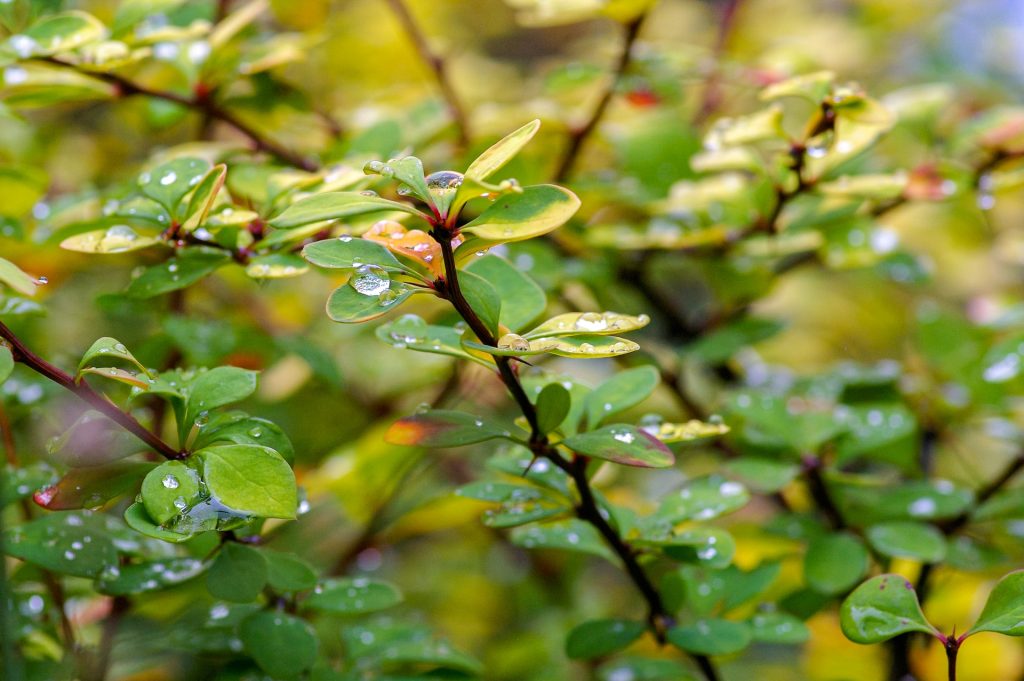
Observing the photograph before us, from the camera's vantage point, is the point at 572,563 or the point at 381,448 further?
the point at 572,563

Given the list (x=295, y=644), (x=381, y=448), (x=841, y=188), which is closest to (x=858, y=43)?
(x=841, y=188)

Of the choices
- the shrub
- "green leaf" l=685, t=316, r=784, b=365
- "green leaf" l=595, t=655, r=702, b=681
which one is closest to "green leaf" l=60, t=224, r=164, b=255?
the shrub

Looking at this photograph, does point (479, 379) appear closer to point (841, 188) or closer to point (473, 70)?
point (841, 188)

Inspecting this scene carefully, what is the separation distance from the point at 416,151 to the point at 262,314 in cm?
54

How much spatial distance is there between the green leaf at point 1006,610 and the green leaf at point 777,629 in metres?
0.19

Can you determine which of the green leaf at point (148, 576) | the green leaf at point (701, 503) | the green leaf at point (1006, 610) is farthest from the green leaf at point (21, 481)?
the green leaf at point (1006, 610)

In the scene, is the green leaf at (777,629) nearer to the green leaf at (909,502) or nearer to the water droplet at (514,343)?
the green leaf at (909,502)

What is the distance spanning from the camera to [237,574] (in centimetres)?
72

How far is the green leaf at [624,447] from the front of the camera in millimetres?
665

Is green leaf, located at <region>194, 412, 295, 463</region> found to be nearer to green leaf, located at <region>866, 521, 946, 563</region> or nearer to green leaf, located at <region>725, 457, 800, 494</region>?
green leaf, located at <region>725, 457, 800, 494</region>

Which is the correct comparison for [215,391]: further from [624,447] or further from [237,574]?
[624,447]

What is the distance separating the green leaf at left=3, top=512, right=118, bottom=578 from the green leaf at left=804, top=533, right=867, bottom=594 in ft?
2.35

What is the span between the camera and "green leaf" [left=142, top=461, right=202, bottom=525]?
24.0 inches

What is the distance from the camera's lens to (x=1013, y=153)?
1213 millimetres
